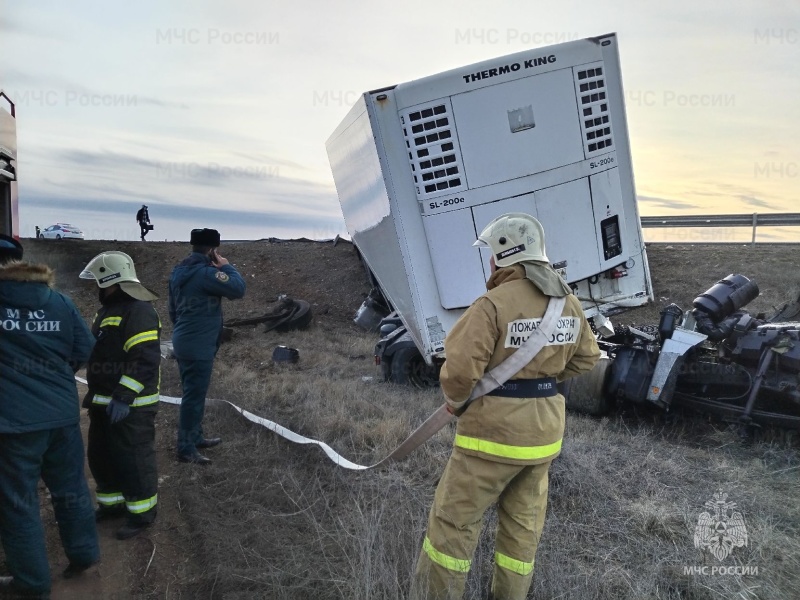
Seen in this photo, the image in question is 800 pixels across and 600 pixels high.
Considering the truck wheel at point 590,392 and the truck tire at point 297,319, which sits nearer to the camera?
the truck wheel at point 590,392

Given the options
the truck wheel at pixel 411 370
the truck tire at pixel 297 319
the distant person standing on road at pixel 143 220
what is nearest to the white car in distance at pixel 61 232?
the distant person standing on road at pixel 143 220

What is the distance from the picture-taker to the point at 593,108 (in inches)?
258

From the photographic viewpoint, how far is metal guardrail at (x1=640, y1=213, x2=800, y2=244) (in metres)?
13.3

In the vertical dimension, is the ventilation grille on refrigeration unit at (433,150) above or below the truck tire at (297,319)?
above

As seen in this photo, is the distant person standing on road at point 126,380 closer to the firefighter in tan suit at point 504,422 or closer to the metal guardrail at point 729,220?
the firefighter in tan suit at point 504,422

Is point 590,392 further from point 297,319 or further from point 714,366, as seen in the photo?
point 297,319

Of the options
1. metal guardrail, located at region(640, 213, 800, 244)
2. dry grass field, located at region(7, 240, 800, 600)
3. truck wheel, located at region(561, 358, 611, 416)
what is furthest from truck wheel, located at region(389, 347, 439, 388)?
metal guardrail, located at region(640, 213, 800, 244)

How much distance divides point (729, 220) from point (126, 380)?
13.9m

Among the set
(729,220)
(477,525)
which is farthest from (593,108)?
(729,220)

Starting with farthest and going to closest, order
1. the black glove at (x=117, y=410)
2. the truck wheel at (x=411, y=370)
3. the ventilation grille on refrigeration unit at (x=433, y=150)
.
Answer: the truck wheel at (x=411, y=370), the ventilation grille on refrigeration unit at (x=433, y=150), the black glove at (x=117, y=410)

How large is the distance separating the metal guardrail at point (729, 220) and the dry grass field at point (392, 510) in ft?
30.3

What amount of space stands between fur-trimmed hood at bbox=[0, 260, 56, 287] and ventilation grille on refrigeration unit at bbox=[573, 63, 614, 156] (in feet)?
16.8

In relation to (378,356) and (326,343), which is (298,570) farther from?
(326,343)

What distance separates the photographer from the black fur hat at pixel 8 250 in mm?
3225
